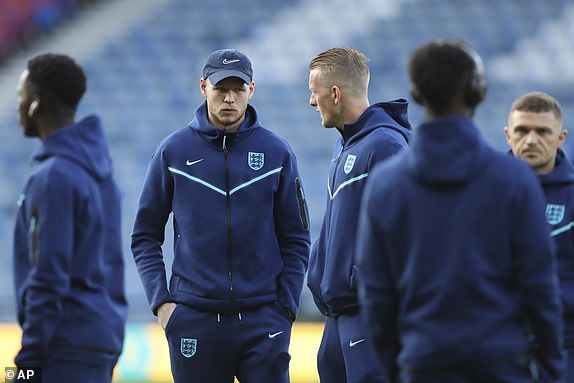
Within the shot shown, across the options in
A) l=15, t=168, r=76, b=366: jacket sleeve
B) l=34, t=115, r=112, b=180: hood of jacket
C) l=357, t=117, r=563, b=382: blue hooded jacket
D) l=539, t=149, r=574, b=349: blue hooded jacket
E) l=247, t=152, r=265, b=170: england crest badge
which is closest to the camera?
l=357, t=117, r=563, b=382: blue hooded jacket

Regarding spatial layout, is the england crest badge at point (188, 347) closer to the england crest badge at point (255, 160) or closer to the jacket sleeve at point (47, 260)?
the england crest badge at point (255, 160)

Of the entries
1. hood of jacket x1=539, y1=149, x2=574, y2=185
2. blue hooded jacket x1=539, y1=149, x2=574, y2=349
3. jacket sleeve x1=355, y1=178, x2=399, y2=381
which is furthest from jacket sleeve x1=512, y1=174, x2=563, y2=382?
hood of jacket x1=539, y1=149, x2=574, y2=185

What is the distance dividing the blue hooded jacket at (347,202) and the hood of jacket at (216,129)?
0.47 meters

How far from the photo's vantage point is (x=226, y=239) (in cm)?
489

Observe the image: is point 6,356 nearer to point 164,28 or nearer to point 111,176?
point 111,176

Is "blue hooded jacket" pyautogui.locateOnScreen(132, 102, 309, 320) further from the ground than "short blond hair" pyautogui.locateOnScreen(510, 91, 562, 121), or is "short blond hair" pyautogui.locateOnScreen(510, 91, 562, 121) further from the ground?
"short blond hair" pyautogui.locateOnScreen(510, 91, 562, 121)

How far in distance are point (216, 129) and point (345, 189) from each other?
0.73 m

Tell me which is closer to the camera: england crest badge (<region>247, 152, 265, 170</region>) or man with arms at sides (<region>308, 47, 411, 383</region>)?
man with arms at sides (<region>308, 47, 411, 383</region>)

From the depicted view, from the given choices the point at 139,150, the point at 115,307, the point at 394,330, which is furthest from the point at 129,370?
the point at 394,330

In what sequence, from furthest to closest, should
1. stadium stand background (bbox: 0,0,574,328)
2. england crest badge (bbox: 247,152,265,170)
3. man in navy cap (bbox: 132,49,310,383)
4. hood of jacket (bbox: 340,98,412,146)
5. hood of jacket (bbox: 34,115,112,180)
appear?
stadium stand background (bbox: 0,0,574,328), england crest badge (bbox: 247,152,265,170), man in navy cap (bbox: 132,49,310,383), hood of jacket (bbox: 340,98,412,146), hood of jacket (bbox: 34,115,112,180)

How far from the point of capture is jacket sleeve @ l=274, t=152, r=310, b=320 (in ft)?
16.5

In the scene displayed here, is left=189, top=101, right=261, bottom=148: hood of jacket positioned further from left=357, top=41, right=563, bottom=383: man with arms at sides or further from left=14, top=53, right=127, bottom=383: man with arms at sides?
left=357, top=41, right=563, bottom=383: man with arms at sides

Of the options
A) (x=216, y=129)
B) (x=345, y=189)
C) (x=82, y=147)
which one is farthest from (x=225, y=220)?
(x=82, y=147)

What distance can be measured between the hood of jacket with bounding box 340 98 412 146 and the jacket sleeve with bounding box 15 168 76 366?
1.53 m
